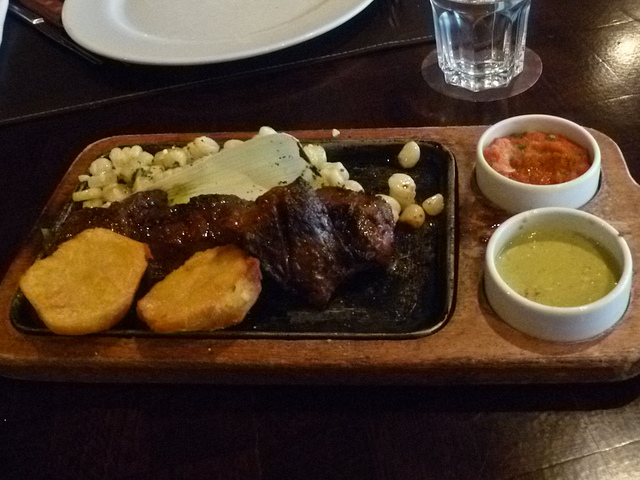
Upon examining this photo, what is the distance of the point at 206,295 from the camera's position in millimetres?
1515

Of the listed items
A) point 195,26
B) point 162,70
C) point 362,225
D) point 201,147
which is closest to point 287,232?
point 362,225

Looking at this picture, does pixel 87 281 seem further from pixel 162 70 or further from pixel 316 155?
pixel 162 70

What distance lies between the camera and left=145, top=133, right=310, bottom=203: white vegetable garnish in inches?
74.9

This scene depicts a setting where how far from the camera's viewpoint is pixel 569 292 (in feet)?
4.74

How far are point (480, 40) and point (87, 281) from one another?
1.63 metres

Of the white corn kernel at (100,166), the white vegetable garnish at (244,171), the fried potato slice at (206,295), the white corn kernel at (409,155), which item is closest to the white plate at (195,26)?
the white corn kernel at (100,166)

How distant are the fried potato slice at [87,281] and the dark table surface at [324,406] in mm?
202

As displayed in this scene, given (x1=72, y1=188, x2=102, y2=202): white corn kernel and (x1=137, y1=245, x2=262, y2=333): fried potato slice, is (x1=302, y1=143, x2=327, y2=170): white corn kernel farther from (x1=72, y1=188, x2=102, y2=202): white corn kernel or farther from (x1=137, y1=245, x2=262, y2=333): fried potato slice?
(x1=72, y1=188, x2=102, y2=202): white corn kernel

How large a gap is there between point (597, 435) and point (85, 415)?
1170 millimetres

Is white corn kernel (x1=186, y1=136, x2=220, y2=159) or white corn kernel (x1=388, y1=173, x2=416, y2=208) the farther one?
white corn kernel (x1=186, y1=136, x2=220, y2=159)

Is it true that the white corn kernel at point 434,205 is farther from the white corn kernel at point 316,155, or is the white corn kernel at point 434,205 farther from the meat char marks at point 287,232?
the white corn kernel at point 316,155

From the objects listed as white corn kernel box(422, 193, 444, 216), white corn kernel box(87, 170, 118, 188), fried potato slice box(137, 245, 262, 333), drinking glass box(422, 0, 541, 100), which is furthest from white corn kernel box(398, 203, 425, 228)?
white corn kernel box(87, 170, 118, 188)

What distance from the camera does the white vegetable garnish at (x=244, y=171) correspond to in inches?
74.9

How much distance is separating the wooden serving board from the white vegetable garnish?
532mm
